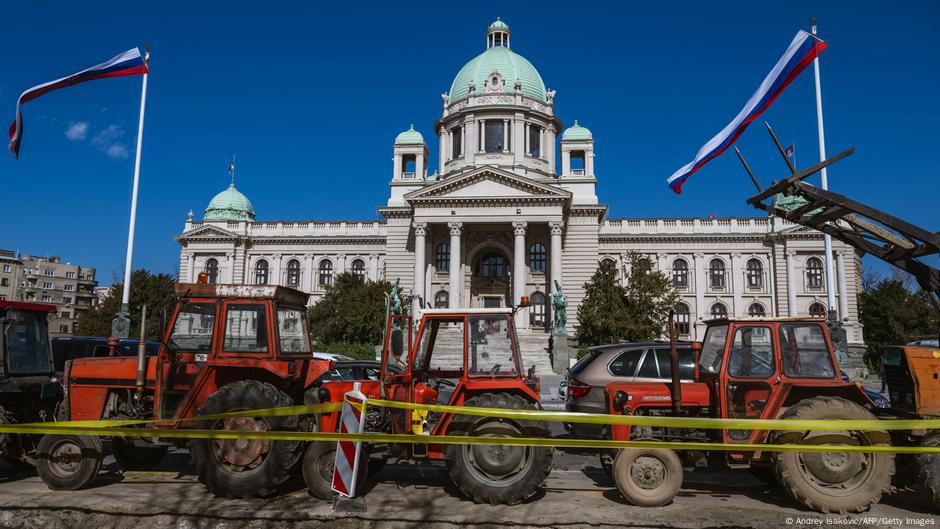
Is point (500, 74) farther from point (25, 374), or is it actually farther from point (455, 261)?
point (25, 374)

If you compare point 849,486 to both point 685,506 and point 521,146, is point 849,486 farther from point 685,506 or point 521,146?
point 521,146

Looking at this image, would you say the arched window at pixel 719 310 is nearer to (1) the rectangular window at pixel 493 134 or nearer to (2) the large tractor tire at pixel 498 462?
(1) the rectangular window at pixel 493 134

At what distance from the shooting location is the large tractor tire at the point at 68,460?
7.22 m

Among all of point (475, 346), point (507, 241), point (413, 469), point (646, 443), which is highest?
point (507, 241)

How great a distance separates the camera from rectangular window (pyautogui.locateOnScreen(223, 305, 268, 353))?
296 inches

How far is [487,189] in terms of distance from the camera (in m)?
44.9

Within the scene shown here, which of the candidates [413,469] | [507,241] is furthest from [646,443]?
[507,241]

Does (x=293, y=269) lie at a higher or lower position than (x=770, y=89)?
higher

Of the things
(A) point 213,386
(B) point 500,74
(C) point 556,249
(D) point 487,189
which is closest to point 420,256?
(D) point 487,189

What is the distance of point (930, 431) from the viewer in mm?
6676

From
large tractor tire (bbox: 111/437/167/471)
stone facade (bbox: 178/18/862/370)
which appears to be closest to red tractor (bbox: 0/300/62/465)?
large tractor tire (bbox: 111/437/167/471)

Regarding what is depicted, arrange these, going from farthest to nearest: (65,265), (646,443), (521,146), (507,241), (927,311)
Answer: (65,265) → (521,146) → (507,241) → (927,311) → (646,443)

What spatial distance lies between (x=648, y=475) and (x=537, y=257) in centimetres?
4216

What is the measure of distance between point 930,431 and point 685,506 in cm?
286
